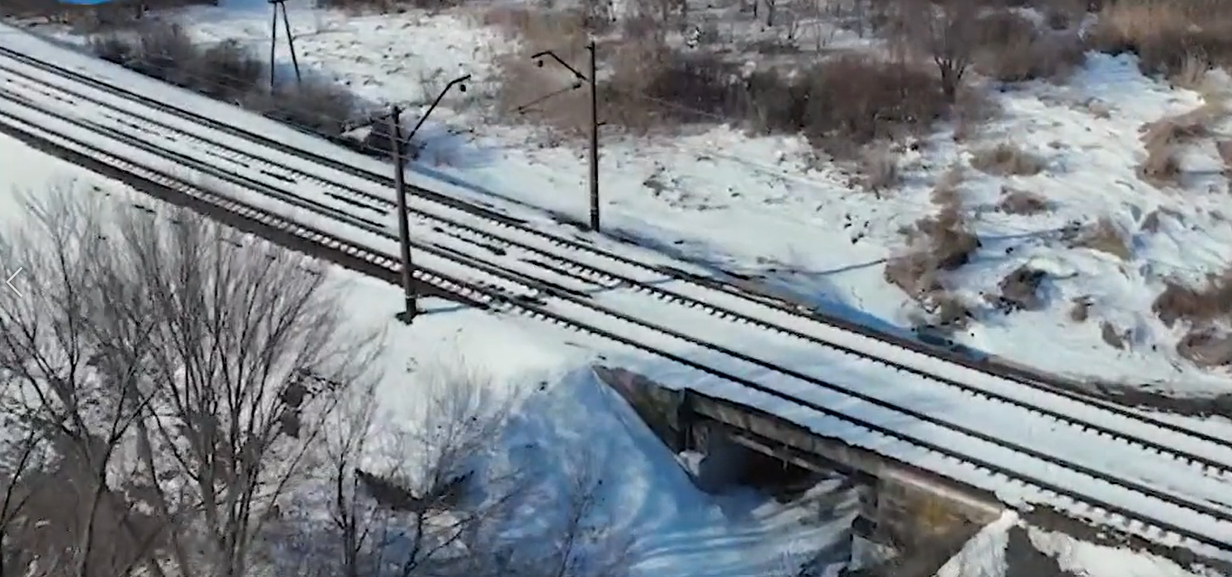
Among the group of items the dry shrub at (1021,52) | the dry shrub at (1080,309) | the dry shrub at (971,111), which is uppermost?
the dry shrub at (1021,52)

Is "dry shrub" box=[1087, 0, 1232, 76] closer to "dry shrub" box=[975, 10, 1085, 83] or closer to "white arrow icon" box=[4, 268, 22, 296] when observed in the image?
"dry shrub" box=[975, 10, 1085, 83]

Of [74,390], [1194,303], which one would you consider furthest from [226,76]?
[1194,303]

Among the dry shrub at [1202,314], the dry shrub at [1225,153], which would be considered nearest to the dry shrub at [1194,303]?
the dry shrub at [1202,314]

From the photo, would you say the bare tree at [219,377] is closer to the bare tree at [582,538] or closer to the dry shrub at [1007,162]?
the bare tree at [582,538]

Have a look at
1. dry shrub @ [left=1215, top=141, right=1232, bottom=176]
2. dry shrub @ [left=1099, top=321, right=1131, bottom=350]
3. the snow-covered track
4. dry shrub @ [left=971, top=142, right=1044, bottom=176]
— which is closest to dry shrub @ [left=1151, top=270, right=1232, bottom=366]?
dry shrub @ [left=1099, top=321, right=1131, bottom=350]

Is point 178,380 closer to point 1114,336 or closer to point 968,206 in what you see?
point 1114,336

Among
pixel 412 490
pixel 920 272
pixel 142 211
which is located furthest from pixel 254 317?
pixel 920 272

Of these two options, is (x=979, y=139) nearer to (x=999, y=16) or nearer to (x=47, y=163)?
(x=999, y=16)
